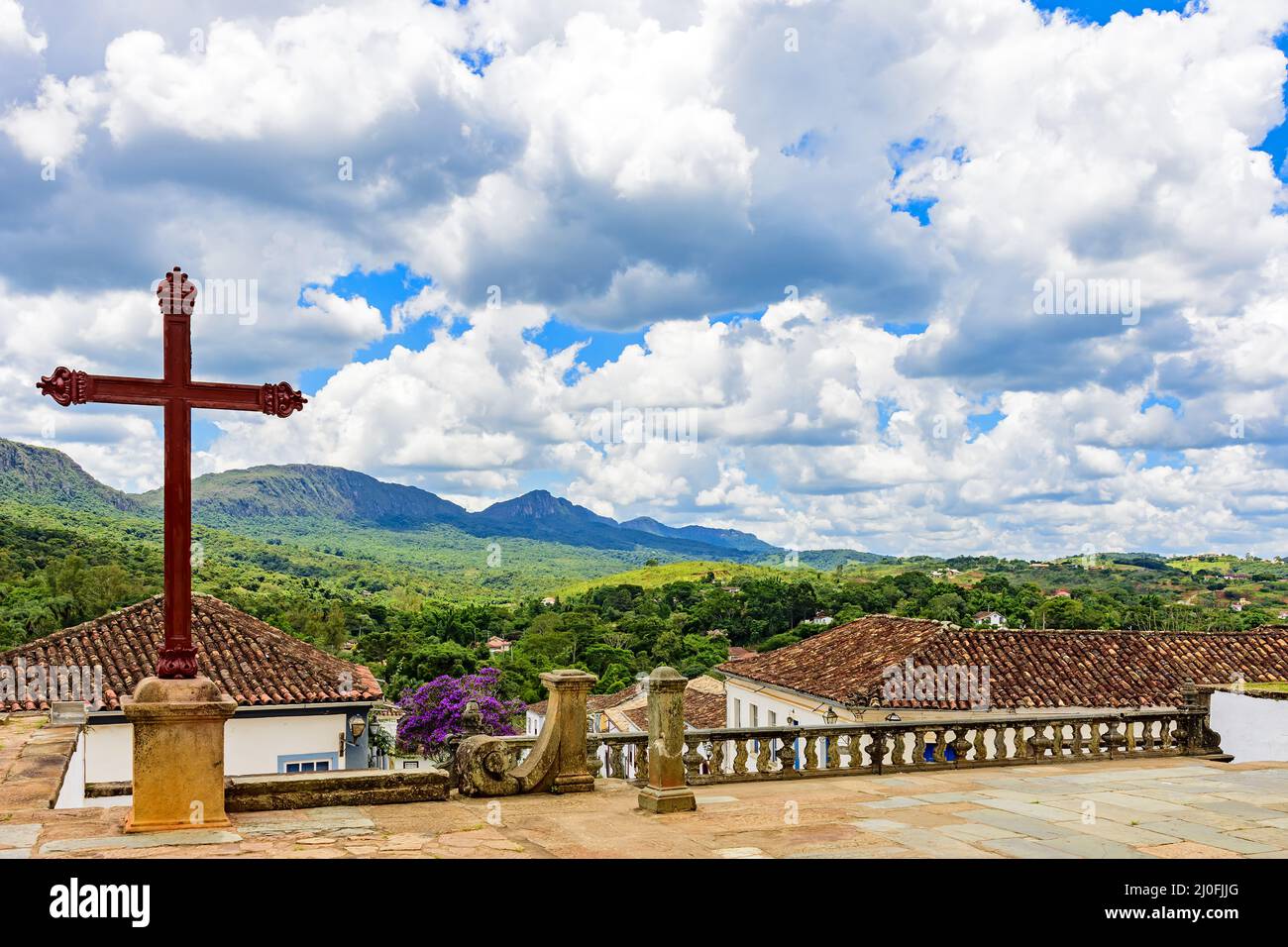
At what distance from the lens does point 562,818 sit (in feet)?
25.7

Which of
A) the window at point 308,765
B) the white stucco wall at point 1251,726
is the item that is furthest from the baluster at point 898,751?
the window at point 308,765

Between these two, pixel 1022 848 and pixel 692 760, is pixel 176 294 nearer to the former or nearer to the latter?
pixel 692 760

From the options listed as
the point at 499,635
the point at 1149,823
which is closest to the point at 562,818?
the point at 1149,823

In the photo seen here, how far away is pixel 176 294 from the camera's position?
22.7 ft

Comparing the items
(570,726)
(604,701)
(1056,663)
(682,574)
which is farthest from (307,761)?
(682,574)

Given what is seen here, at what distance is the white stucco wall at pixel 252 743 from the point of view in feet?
54.2

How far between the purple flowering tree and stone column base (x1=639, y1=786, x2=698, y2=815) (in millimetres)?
25941

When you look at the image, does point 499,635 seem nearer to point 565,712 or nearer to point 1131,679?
point 1131,679

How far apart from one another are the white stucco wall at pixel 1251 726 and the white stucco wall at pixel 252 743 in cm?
1441

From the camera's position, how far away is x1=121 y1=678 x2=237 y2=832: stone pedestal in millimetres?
6367

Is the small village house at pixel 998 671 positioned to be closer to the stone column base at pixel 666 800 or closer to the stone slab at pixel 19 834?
the stone column base at pixel 666 800

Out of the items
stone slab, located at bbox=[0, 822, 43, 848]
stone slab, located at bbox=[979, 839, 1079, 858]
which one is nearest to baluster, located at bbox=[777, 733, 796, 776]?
stone slab, located at bbox=[979, 839, 1079, 858]

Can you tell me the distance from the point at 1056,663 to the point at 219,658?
18.7 m

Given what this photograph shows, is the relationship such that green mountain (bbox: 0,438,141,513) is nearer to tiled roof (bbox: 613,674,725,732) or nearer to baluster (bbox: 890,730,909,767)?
tiled roof (bbox: 613,674,725,732)
